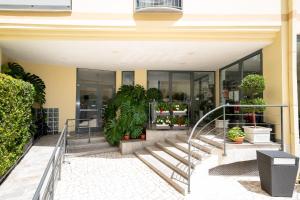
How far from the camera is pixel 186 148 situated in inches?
302

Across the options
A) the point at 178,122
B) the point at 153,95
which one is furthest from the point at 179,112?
the point at 153,95

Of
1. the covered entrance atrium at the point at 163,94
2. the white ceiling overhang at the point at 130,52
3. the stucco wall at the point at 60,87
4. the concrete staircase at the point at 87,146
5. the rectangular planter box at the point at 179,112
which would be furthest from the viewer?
the stucco wall at the point at 60,87

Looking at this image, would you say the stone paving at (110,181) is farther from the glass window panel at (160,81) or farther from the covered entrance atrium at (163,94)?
the glass window panel at (160,81)

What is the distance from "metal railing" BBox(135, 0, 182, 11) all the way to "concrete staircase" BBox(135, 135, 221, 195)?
4.06 meters

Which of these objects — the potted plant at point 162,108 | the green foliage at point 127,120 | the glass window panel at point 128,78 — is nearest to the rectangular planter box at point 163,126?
the potted plant at point 162,108

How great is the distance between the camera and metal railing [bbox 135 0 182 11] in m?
6.86

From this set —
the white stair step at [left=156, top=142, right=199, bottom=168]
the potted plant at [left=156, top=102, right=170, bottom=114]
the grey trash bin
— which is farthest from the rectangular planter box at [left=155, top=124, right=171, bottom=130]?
the grey trash bin

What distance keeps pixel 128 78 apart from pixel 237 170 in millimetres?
7010

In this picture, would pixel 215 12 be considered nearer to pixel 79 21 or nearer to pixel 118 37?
pixel 118 37

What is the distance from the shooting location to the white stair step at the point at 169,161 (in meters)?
6.32

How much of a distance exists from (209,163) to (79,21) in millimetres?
5245

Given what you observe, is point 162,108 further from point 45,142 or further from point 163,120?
point 45,142

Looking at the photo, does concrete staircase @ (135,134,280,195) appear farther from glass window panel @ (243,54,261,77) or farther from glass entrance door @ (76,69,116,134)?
glass entrance door @ (76,69,116,134)

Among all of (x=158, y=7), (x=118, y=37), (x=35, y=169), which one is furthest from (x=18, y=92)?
(x=158, y=7)
